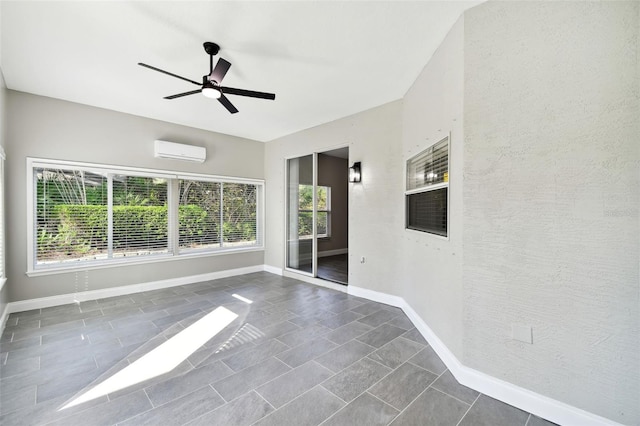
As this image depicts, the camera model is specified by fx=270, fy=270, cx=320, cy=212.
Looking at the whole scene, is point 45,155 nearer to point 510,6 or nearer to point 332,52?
point 332,52

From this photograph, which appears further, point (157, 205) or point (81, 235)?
point (157, 205)

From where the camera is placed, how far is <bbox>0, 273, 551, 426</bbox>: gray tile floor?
184cm

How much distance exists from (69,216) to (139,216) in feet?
2.86

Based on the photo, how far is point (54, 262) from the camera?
392 centimetres

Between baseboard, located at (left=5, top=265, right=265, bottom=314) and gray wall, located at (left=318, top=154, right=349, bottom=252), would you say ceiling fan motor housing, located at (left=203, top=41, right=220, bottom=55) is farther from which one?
gray wall, located at (left=318, top=154, right=349, bottom=252)

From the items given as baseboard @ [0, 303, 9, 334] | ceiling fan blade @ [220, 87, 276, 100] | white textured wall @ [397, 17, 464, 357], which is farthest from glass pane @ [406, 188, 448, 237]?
baseboard @ [0, 303, 9, 334]

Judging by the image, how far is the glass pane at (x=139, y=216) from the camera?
4391mm

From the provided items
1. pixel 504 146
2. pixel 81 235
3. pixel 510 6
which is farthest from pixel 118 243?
pixel 510 6

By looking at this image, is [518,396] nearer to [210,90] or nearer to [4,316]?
[210,90]

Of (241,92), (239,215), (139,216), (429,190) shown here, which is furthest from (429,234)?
(139,216)

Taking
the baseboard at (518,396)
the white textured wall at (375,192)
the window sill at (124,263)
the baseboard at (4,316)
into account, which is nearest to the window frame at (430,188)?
the white textured wall at (375,192)

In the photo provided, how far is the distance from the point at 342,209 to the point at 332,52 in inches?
224

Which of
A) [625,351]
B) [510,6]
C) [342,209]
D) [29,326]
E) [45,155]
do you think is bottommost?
[29,326]

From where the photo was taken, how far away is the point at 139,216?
4590 millimetres
